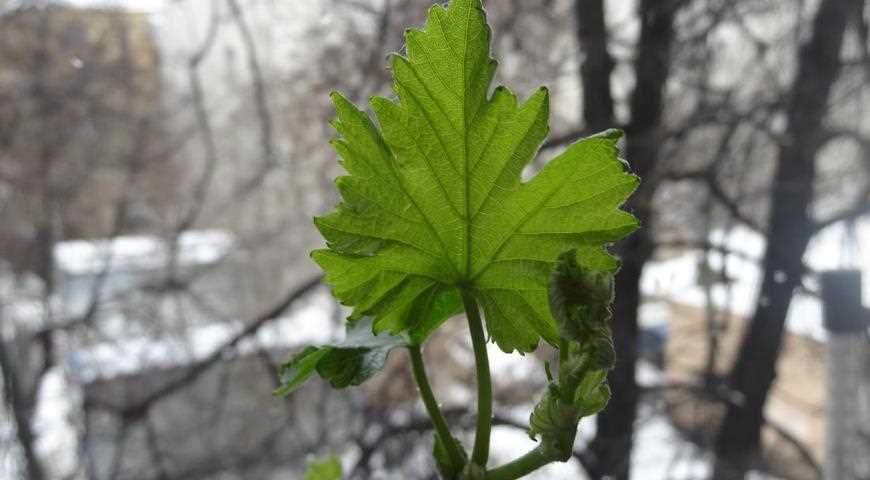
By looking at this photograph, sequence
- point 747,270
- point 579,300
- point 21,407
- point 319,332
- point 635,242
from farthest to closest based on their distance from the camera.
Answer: point 21,407 → point 319,332 → point 747,270 → point 635,242 → point 579,300

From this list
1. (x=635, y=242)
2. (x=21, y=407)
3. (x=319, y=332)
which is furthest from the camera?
(x=21, y=407)

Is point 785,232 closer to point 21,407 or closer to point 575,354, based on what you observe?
point 575,354

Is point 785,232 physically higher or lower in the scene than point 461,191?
higher

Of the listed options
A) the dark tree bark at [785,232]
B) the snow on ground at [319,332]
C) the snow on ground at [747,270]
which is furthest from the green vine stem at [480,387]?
the dark tree bark at [785,232]

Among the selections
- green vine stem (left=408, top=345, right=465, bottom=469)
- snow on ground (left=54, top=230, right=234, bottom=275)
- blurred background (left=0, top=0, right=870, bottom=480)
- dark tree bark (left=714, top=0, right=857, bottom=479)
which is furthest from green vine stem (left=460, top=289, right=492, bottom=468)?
snow on ground (left=54, top=230, right=234, bottom=275)

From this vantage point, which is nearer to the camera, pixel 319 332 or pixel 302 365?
pixel 302 365

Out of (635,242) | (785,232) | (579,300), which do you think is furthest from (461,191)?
(785,232)

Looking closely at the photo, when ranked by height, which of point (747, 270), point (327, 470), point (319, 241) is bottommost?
point (327, 470)
